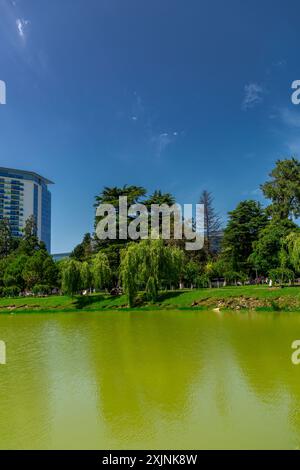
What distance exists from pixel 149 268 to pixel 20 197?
3430 inches

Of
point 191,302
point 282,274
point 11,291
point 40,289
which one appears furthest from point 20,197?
point 282,274

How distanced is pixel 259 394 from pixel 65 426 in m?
3.85

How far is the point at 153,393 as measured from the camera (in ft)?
23.4

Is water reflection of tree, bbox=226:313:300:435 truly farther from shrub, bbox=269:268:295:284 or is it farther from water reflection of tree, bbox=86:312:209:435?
shrub, bbox=269:268:295:284

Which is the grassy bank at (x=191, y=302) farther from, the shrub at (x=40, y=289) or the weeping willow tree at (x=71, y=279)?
the shrub at (x=40, y=289)

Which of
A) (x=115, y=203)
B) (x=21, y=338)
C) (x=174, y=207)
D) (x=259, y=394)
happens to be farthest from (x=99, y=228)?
(x=259, y=394)

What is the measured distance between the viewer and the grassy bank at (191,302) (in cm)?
2319

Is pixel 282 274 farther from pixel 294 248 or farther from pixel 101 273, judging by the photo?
pixel 101 273

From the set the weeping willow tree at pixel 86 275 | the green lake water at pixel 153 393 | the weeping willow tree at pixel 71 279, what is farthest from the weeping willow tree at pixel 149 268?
the green lake water at pixel 153 393

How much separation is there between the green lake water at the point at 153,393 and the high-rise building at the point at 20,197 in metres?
95.5

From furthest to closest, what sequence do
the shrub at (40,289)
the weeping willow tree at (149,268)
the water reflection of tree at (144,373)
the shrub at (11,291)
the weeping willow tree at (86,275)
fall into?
the shrub at (11,291), the shrub at (40,289), the weeping willow tree at (86,275), the weeping willow tree at (149,268), the water reflection of tree at (144,373)

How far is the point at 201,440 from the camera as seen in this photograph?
16.1 ft

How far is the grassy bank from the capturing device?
2319cm
